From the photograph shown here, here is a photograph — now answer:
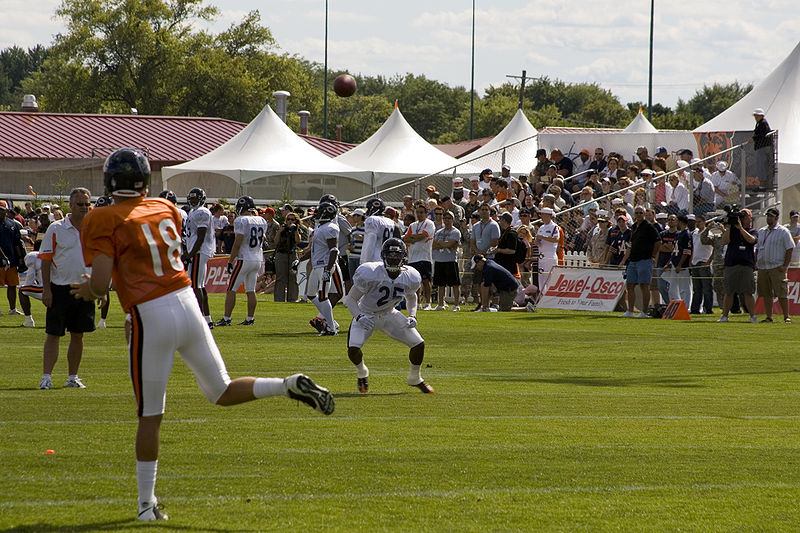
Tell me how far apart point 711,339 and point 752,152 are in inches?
375

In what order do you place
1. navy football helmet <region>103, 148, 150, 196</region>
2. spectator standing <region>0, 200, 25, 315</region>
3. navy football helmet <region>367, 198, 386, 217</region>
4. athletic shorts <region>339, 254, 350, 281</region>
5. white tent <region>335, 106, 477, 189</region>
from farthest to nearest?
1. white tent <region>335, 106, 477, 189</region>
2. athletic shorts <region>339, 254, 350, 281</region>
3. spectator standing <region>0, 200, 25, 315</region>
4. navy football helmet <region>367, 198, 386, 217</region>
5. navy football helmet <region>103, 148, 150, 196</region>

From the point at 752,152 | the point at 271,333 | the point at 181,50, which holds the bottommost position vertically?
the point at 271,333

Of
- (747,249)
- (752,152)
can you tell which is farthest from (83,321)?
(752,152)

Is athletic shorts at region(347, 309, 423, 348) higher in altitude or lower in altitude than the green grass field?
higher

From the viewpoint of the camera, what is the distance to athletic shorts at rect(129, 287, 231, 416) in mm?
6074

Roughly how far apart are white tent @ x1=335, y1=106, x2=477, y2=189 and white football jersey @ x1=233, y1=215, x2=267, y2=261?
18.5 metres

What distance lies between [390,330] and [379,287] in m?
0.43

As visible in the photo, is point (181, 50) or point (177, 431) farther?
point (181, 50)

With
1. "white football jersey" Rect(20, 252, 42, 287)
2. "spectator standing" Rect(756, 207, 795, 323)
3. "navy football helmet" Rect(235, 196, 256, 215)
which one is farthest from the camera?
"spectator standing" Rect(756, 207, 795, 323)

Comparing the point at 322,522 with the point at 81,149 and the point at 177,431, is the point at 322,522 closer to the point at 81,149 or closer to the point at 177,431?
the point at 177,431

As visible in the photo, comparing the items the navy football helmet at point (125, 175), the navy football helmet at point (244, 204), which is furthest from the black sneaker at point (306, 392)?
the navy football helmet at point (244, 204)

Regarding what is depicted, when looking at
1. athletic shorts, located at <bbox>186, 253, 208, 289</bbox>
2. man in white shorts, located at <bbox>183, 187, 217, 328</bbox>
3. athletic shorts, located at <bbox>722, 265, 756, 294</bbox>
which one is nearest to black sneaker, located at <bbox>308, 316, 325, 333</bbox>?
man in white shorts, located at <bbox>183, 187, 217, 328</bbox>

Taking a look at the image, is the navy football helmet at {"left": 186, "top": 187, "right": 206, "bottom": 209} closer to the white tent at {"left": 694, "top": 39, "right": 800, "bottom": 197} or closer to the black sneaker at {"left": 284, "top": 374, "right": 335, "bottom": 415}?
the black sneaker at {"left": 284, "top": 374, "right": 335, "bottom": 415}

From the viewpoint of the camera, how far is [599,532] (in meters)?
5.99
